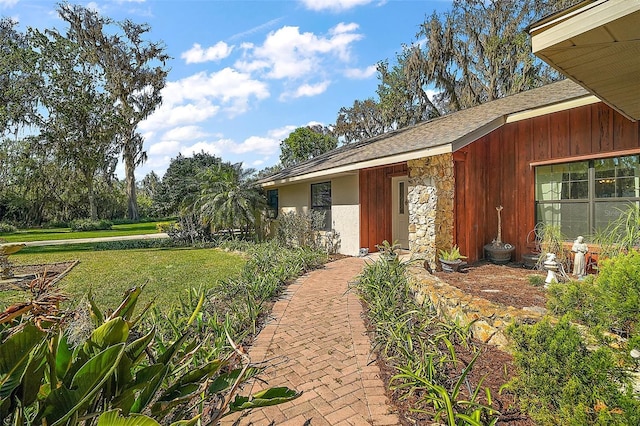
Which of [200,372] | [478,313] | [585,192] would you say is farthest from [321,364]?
[585,192]

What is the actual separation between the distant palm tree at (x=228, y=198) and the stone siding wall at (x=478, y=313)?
898cm

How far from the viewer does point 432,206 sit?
23.7 feet

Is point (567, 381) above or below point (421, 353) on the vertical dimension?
above

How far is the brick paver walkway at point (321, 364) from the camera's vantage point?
2.73 meters

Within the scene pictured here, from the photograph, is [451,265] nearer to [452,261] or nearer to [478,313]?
[452,261]

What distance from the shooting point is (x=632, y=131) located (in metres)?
5.98

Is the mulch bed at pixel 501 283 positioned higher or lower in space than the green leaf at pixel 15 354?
lower

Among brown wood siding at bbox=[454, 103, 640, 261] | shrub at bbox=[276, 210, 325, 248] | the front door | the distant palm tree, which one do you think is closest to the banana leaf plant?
brown wood siding at bbox=[454, 103, 640, 261]

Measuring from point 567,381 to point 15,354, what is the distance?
282cm

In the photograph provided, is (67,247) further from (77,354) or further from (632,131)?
(632,131)

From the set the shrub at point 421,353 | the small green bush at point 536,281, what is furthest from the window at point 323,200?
the small green bush at point 536,281

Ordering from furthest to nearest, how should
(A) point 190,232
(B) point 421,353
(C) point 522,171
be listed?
1. (A) point 190,232
2. (C) point 522,171
3. (B) point 421,353

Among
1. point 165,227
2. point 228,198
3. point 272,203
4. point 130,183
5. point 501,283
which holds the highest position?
point 130,183

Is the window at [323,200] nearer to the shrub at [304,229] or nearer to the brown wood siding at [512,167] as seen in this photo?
the shrub at [304,229]
